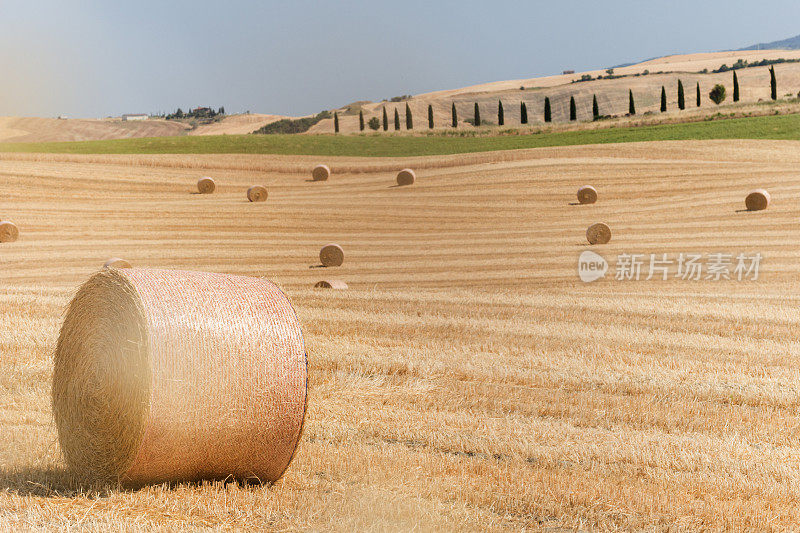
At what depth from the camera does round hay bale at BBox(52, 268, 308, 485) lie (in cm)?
554

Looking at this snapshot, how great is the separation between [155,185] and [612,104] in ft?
302

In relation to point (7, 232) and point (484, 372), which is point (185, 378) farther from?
point (7, 232)

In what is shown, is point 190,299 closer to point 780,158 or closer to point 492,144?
point 780,158

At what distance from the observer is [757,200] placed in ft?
85.5

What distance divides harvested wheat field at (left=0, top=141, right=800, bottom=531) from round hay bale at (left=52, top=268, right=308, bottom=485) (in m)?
0.27

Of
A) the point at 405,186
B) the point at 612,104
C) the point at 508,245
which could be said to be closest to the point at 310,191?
the point at 405,186

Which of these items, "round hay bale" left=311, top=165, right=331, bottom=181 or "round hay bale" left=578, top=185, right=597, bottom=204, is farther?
"round hay bale" left=311, top=165, right=331, bottom=181

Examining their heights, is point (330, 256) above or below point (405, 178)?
below

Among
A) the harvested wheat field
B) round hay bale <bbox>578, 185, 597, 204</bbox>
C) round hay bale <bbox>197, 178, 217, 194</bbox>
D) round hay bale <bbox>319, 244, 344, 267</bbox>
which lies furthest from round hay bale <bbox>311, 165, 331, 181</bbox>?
round hay bale <bbox>319, 244, 344, 267</bbox>

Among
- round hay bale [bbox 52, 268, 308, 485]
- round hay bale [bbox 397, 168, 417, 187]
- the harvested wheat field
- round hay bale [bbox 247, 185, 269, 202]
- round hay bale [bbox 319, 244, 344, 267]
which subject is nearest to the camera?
round hay bale [bbox 52, 268, 308, 485]

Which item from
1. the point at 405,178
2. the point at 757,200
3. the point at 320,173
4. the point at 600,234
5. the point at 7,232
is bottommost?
the point at 600,234

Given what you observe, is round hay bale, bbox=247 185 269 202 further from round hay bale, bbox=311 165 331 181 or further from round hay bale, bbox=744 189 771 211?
round hay bale, bbox=744 189 771 211

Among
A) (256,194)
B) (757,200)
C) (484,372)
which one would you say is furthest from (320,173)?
(484,372)

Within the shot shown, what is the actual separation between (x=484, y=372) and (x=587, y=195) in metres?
20.6
